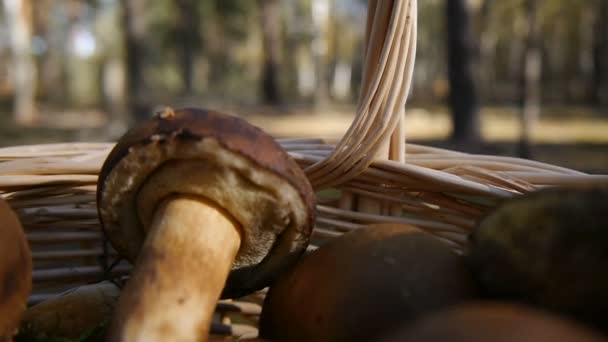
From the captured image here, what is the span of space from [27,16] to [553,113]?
12684mm

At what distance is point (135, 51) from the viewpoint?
24.0 ft

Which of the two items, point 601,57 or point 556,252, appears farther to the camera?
point 601,57

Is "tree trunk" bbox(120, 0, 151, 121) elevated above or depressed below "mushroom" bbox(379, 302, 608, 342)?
above

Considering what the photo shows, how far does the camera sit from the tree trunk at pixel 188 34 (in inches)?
872

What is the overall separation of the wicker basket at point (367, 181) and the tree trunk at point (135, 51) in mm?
6095

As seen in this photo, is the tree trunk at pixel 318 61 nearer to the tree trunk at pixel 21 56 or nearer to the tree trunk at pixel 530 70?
the tree trunk at pixel 21 56

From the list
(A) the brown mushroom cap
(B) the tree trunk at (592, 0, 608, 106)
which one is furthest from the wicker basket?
(B) the tree trunk at (592, 0, 608, 106)

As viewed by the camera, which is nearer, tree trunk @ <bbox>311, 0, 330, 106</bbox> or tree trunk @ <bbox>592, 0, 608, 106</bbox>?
tree trunk @ <bbox>311, 0, 330, 106</bbox>

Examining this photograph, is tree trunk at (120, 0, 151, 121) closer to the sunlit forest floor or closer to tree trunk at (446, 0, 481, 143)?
the sunlit forest floor

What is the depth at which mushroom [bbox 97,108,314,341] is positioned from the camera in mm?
803

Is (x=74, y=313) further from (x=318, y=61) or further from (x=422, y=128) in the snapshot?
(x=318, y=61)

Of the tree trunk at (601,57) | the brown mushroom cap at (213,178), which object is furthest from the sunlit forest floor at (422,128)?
the brown mushroom cap at (213,178)

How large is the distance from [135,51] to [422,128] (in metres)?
6.22

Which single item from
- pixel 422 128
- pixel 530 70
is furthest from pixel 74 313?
pixel 422 128
